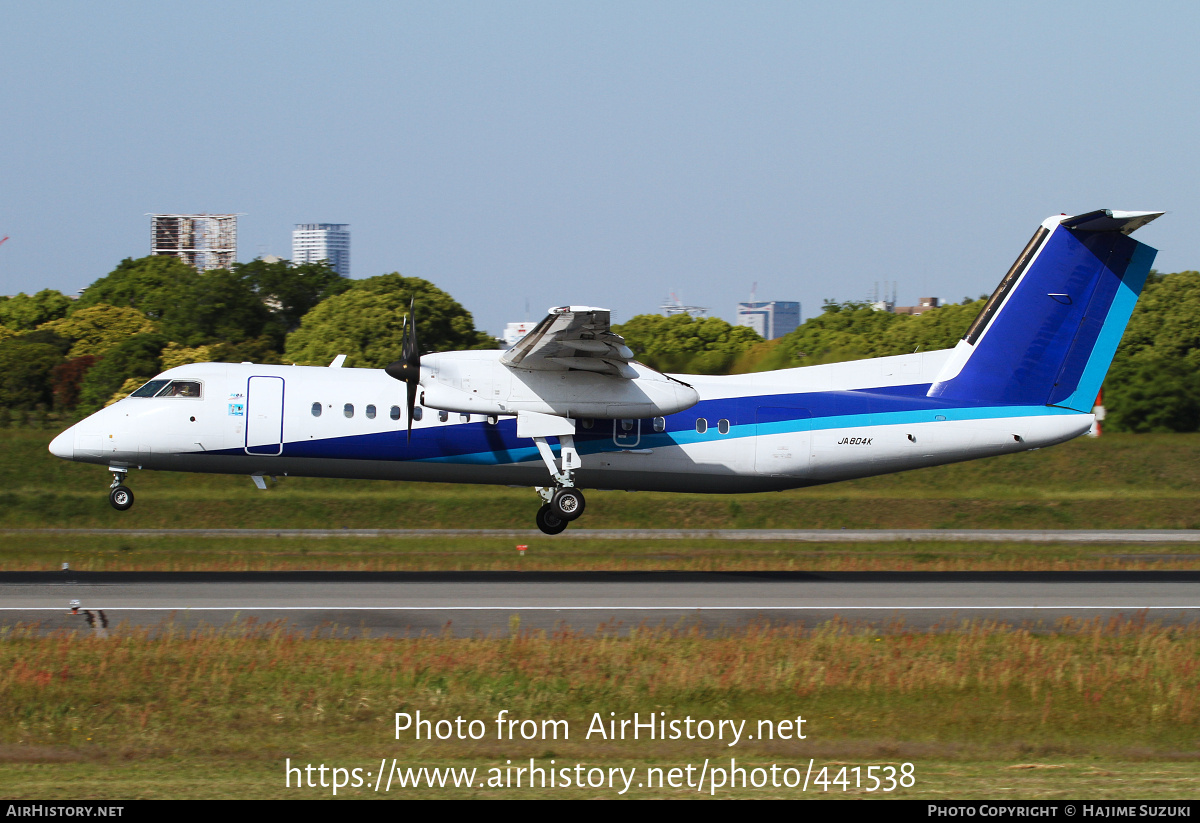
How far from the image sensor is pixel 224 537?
30.6 metres

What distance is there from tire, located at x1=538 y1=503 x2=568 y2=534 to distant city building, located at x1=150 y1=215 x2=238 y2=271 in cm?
13324

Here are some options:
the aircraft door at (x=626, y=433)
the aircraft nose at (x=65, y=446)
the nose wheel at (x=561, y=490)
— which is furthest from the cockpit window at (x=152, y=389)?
the aircraft door at (x=626, y=433)

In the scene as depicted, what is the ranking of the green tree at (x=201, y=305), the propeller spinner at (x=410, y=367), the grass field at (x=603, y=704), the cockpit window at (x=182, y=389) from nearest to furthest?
the grass field at (x=603, y=704)
the propeller spinner at (x=410, y=367)
the cockpit window at (x=182, y=389)
the green tree at (x=201, y=305)

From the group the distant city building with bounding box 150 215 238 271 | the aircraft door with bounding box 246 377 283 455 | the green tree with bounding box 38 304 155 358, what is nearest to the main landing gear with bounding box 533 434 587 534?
the aircraft door with bounding box 246 377 283 455

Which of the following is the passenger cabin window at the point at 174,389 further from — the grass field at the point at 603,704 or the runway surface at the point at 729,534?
the runway surface at the point at 729,534

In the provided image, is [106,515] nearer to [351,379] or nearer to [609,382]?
[351,379]

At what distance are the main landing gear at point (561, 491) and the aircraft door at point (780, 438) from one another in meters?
3.49

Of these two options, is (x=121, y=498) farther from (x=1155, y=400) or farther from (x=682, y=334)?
(x=682, y=334)

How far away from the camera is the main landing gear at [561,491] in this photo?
20250mm

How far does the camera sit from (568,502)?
20.5 metres

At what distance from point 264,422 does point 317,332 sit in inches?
1702

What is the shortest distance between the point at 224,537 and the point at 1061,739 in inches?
949

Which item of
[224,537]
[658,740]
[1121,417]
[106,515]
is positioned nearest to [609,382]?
[658,740]

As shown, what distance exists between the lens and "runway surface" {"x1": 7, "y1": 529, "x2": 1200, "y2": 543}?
31766 mm
